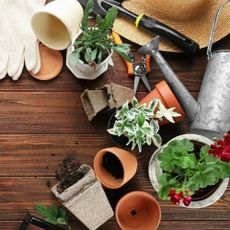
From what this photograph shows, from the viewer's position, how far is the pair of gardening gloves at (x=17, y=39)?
3.66 ft

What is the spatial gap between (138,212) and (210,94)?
0.29 m

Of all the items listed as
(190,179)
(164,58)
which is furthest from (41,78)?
(190,179)

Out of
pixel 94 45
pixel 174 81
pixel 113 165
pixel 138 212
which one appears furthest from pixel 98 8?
pixel 138 212

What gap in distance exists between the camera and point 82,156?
112 centimetres

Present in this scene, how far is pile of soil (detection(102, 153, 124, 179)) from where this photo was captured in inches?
42.8

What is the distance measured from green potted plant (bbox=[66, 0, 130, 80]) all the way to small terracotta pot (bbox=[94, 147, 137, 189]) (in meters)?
0.18

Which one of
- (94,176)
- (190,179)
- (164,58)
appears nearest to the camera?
(190,179)

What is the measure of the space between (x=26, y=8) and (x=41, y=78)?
0.16m

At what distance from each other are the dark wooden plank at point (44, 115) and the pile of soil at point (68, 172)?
68 mm

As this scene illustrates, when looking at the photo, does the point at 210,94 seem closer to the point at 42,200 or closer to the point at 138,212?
the point at 138,212

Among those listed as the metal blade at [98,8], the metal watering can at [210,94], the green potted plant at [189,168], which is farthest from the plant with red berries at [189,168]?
the metal blade at [98,8]

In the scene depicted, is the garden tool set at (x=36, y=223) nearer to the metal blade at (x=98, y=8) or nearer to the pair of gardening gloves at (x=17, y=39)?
the pair of gardening gloves at (x=17, y=39)

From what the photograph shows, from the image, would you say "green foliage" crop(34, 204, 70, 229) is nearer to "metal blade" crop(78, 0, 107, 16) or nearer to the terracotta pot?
the terracotta pot

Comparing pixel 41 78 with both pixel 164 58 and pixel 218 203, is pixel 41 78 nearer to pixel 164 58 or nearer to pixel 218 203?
pixel 164 58
